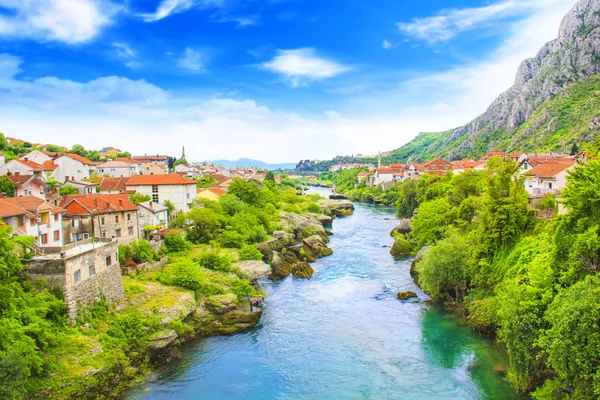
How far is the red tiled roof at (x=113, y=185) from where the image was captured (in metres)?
49.7

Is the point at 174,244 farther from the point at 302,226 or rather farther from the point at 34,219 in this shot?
the point at 302,226

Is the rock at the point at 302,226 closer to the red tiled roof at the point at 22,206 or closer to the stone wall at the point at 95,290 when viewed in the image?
the red tiled roof at the point at 22,206

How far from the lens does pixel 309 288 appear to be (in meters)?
37.9

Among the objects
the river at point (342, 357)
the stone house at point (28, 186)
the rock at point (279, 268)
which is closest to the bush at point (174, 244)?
the rock at point (279, 268)

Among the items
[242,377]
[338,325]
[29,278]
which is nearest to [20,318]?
[29,278]

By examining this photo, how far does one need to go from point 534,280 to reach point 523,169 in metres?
44.5

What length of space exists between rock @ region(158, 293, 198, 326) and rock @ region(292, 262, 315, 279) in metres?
14.2

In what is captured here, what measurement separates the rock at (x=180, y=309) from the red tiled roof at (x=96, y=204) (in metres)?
10.1

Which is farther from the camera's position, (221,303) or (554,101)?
(554,101)

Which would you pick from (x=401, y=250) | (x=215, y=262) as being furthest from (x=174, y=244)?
(x=401, y=250)

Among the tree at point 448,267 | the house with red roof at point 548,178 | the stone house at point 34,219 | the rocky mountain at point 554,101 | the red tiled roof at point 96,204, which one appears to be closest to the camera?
the stone house at point 34,219

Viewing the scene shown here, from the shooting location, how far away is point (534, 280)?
19812 mm

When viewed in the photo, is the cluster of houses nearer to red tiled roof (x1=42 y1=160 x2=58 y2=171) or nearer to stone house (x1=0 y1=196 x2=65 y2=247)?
stone house (x1=0 y1=196 x2=65 y2=247)

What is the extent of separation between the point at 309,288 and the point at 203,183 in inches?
1916
